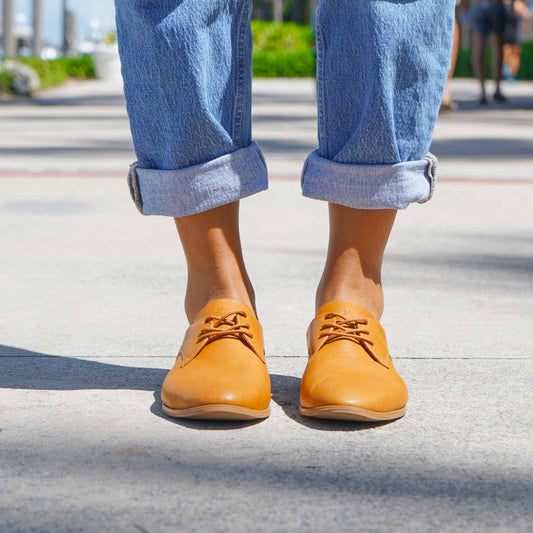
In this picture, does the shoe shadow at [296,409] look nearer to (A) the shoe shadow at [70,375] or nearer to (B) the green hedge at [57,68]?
(A) the shoe shadow at [70,375]

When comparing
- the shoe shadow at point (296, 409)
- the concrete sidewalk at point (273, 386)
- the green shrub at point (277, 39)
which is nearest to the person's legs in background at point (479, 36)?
the concrete sidewalk at point (273, 386)

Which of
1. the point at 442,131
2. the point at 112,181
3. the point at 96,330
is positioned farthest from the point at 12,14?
the point at 96,330

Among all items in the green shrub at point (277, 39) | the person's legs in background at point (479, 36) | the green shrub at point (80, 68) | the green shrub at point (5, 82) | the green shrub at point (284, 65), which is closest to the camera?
the person's legs in background at point (479, 36)

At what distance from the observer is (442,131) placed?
22.8 ft

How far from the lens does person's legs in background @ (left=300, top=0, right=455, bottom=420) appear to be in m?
1.56

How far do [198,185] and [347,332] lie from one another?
337 mm

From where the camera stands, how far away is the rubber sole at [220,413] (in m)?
1.46

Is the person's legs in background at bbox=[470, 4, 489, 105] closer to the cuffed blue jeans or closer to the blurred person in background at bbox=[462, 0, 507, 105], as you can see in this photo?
the blurred person in background at bbox=[462, 0, 507, 105]

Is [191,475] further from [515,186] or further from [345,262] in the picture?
[515,186]

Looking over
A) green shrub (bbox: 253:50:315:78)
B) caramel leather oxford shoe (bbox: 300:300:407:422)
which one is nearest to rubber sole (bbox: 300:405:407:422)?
caramel leather oxford shoe (bbox: 300:300:407:422)

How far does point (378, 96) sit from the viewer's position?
1.57 m

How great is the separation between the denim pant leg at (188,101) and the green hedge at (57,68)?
13.8 meters

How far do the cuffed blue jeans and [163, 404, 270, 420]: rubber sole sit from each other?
0.33 meters

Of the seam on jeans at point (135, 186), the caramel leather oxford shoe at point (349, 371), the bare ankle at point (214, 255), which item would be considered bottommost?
the caramel leather oxford shoe at point (349, 371)
